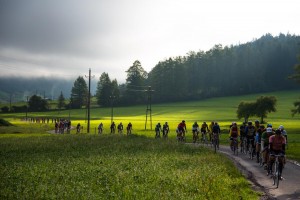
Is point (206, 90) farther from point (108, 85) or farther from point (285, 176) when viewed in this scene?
point (285, 176)

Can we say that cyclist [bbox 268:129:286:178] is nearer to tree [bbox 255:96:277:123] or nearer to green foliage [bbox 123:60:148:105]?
tree [bbox 255:96:277:123]

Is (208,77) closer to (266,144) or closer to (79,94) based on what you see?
(79,94)

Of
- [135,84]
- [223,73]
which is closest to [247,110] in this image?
[135,84]

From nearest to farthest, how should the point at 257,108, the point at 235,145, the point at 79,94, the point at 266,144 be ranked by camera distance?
the point at 266,144, the point at 235,145, the point at 257,108, the point at 79,94

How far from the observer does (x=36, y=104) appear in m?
159

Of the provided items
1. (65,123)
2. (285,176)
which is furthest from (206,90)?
(285,176)

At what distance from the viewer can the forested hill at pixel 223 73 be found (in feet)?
511

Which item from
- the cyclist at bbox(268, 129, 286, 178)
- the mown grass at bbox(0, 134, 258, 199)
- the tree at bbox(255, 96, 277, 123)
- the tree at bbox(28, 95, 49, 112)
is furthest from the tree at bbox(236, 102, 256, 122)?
the tree at bbox(28, 95, 49, 112)

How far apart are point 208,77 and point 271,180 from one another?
15378 cm

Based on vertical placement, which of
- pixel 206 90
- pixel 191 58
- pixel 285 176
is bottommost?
pixel 285 176

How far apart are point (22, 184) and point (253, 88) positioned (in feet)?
499

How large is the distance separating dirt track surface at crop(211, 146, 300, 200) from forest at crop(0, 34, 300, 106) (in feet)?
398

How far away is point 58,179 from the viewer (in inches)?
619

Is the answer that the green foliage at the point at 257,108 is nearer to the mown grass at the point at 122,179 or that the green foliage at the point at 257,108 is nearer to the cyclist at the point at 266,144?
the mown grass at the point at 122,179
